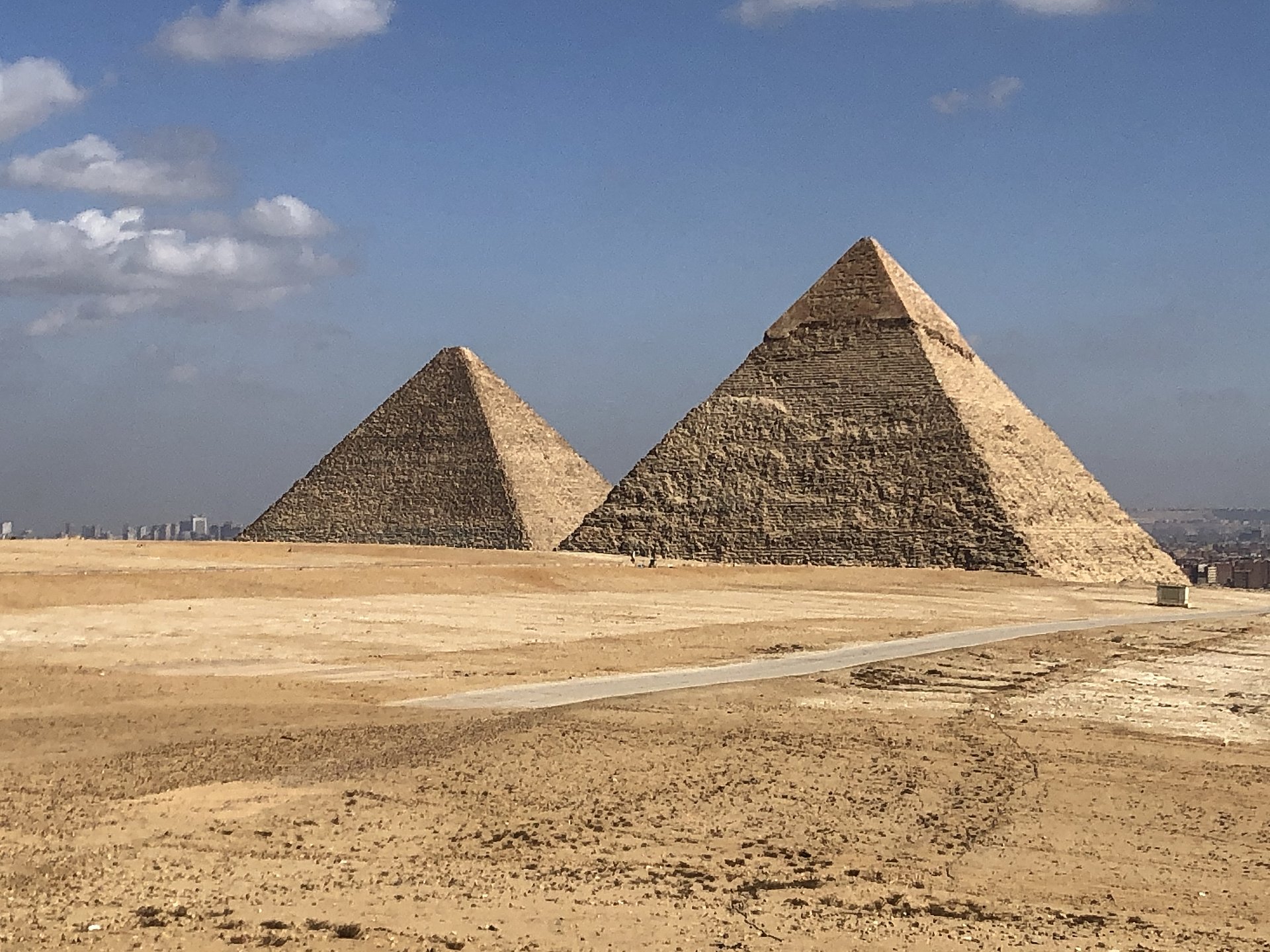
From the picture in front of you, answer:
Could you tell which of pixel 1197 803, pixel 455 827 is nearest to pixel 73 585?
pixel 455 827

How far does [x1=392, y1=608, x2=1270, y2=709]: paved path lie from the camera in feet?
40.1

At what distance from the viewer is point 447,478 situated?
74.6 metres

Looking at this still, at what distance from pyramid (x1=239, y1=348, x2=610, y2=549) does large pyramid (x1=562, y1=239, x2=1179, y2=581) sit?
11.2 meters

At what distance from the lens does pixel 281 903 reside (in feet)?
20.1

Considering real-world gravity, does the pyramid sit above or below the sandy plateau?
above

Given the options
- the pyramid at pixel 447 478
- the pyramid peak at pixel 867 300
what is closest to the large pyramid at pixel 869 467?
the pyramid peak at pixel 867 300

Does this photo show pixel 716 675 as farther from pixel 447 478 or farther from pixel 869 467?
pixel 447 478

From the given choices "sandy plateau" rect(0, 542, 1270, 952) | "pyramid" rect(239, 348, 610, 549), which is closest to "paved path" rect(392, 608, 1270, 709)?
"sandy plateau" rect(0, 542, 1270, 952)

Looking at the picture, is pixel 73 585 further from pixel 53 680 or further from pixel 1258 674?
pixel 1258 674

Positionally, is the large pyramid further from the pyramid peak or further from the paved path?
the paved path

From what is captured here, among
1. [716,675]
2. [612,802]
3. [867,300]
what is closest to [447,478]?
[867,300]

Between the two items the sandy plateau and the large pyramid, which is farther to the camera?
the large pyramid

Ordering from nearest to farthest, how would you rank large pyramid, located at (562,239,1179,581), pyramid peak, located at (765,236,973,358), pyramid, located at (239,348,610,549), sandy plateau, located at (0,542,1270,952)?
sandy plateau, located at (0,542,1270,952) < large pyramid, located at (562,239,1179,581) < pyramid peak, located at (765,236,973,358) < pyramid, located at (239,348,610,549)

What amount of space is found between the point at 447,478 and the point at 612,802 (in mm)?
67145
